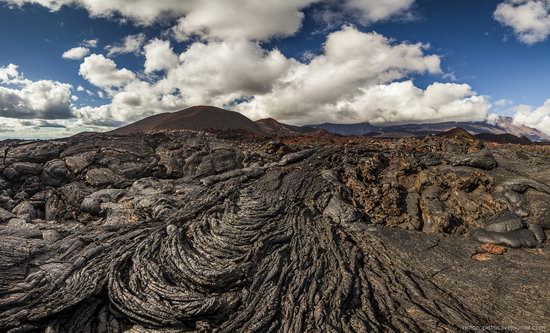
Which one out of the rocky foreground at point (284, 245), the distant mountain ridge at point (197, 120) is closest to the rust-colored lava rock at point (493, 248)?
the rocky foreground at point (284, 245)

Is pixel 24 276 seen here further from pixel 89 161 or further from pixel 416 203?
pixel 416 203

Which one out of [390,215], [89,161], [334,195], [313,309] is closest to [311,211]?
[334,195]

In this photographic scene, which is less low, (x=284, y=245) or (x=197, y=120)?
(x=197, y=120)

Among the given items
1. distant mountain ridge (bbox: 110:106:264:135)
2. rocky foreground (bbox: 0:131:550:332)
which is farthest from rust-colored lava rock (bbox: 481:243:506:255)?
distant mountain ridge (bbox: 110:106:264:135)

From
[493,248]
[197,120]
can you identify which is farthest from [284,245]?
[197,120]

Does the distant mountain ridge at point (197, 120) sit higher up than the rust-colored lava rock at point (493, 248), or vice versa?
the distant mountain ridge at point (197, 120)

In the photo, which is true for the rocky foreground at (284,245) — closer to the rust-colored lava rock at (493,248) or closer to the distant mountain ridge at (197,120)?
the rust-colored lava rock at (493,248)

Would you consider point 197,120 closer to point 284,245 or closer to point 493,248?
point 284,245

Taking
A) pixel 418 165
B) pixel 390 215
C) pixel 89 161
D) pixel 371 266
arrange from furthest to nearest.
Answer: pixel 89 161
pixel 418 165
pixel 390 215
pixel 371 266
